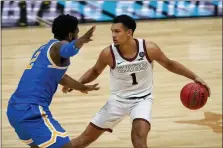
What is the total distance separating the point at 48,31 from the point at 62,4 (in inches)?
34.0

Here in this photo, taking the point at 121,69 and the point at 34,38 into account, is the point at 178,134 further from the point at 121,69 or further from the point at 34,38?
the point at 34,38

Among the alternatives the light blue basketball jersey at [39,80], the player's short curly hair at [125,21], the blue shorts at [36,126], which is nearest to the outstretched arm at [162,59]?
the player's short curly hair at [125,21]

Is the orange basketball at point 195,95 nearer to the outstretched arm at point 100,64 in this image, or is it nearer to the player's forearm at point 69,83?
the outstretched arm at point 100,64

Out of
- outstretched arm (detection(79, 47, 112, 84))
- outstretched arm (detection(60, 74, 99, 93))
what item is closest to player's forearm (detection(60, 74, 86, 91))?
outstretched arm (detection(60, 74, 99, 93))

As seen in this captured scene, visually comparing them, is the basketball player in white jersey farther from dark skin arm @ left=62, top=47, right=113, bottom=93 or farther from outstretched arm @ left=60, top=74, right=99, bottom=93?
outstretched arm @ left=60, top=74, right=99, bottom=93

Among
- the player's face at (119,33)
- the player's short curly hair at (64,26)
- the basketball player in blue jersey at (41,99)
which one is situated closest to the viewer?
the basketball player in blue jersey at (41,99)

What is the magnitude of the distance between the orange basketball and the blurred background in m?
1.23

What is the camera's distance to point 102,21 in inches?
526

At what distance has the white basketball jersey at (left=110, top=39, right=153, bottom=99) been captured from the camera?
17.4 ft

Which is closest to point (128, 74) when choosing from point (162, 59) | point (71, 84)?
point (162, 59)

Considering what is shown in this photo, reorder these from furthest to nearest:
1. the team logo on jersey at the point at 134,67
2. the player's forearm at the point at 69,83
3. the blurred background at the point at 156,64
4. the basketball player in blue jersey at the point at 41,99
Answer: the blurred background at the point at 156,64
the team logo on jersey at the point at 134,67
the player's forearm at the point at 69,83
the basketball player in blue jersey at the point at 41,99

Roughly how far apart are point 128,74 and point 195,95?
713mm

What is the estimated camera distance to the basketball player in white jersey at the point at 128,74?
17.2 feet

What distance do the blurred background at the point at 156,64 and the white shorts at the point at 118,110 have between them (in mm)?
1228
